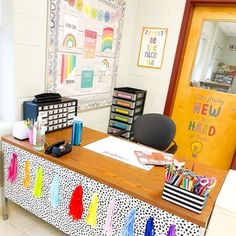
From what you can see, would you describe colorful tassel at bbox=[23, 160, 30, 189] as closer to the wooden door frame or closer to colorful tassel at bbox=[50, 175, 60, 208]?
colorful tassel at bbox=[50, 175, 60, 208]

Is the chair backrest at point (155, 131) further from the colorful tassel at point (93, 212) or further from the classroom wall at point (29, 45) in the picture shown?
the colorful tassel at point (93, 212)

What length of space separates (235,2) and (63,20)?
1.66 m

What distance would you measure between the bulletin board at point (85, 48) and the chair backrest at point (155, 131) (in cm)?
69

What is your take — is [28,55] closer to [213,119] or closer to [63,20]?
[63,20]

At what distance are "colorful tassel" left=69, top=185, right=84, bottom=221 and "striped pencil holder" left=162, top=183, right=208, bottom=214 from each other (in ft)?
1.66

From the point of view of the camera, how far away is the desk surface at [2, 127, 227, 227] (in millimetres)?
999

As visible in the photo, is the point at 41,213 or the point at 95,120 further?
the point at 95,120

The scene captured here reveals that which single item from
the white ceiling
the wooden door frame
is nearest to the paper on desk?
the wooden door frame

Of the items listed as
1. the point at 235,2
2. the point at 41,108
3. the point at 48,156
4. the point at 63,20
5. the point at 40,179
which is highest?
the point at 235,2

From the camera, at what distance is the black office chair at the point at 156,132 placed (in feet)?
6.11

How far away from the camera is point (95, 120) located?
2559mm

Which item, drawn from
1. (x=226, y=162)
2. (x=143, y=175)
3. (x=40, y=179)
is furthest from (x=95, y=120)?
(x=226, y=162)

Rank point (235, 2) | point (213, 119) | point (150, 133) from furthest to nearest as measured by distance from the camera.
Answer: point (213, 119), point (235, 2), point (150, 133)

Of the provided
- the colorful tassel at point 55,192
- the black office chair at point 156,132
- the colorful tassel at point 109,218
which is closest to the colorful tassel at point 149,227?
the colorful tassel at point 109,218
